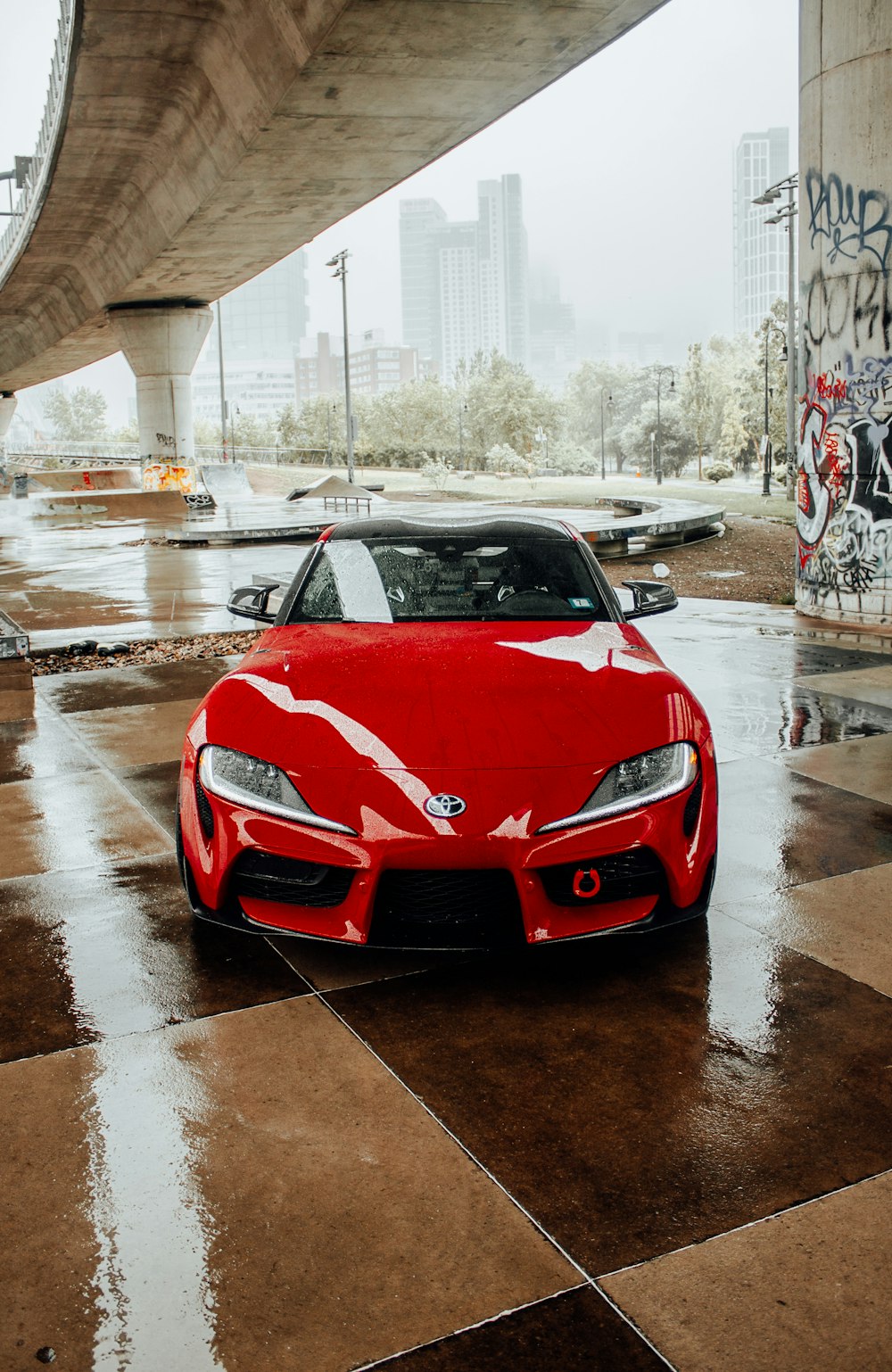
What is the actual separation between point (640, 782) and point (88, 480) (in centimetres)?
4676

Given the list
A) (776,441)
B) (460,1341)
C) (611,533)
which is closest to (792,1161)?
(460,1341)

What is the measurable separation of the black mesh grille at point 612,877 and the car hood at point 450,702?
0.99ft

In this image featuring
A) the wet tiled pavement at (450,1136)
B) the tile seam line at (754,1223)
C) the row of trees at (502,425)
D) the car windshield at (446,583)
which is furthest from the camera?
the row of trees at (502,425)

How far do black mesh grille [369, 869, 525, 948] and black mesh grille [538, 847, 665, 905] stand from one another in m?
0.13

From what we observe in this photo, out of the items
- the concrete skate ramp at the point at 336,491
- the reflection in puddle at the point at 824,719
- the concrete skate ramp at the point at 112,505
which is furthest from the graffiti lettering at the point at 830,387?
the concrete skate ramp at the point at 112,505

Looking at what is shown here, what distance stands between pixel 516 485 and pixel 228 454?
1854cm

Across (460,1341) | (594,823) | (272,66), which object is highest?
(272,66)

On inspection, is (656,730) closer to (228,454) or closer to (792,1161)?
(792,1161)

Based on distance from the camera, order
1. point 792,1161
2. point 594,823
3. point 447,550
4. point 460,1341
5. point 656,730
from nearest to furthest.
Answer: point 460,1341
point 792,1161
point 594,823
point 656,730
point 447,550

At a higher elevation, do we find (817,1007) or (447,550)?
(447,550)

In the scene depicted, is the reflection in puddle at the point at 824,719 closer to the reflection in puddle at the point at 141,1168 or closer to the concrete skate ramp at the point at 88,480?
the reflection in puddle at the point at 141,1168

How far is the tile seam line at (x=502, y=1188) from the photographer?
2342 millimetres

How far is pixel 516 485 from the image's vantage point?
6844cm

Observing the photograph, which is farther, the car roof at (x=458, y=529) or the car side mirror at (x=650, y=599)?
the car side mirror at (x=650, y=599)
